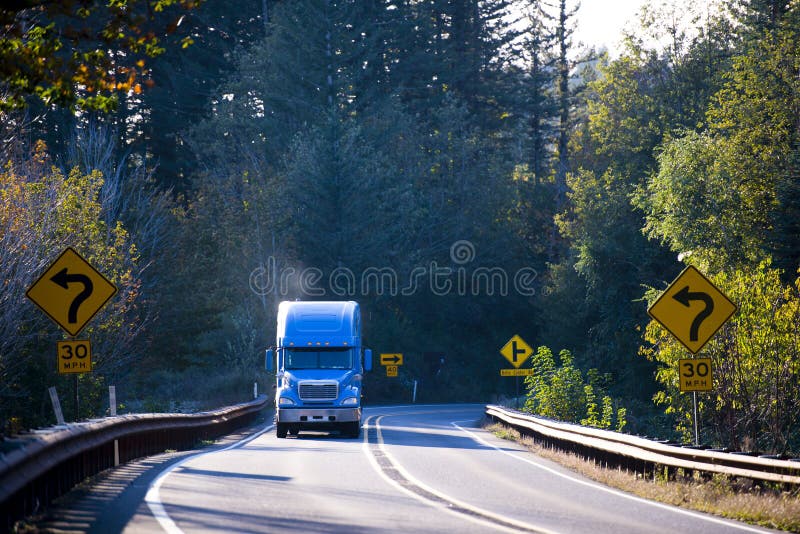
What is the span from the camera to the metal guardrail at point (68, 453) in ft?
36.8

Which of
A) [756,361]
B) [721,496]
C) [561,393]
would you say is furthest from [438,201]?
[721,496]

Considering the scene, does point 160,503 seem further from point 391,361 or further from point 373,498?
point 391,361

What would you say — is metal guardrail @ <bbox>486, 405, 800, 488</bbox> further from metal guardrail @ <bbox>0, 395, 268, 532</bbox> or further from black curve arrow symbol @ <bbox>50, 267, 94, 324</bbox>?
black curve arrow symbol @ <bbox>50, 267, 94, 324</bbox>

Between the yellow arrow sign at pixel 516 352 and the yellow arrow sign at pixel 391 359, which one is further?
the yellow arrow sign at pixel 391 359

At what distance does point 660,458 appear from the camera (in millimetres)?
17000

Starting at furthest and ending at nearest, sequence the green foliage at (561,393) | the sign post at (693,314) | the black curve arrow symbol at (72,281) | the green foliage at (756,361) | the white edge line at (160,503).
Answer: the green foliage at (561,393)
the green foliage at (756,361)
the black curve arrow symbol at (72,281)
the sign post at (693,314)
the white edge line at (160,503)

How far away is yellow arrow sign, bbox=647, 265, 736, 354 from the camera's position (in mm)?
19641

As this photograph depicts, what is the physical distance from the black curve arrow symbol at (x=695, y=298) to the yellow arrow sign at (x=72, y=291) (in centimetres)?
973

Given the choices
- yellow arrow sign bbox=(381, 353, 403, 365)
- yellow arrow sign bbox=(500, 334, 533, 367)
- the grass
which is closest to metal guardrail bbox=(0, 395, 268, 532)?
the grass

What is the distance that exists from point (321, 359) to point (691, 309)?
14437 mm

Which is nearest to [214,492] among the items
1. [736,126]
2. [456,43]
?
[736,126]

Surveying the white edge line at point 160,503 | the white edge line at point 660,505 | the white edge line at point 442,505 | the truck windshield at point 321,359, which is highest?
the truck windshield at point 321,359

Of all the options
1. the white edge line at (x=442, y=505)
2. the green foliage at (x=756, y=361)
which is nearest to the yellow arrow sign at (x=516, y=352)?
the green foliage at (x=756, y=361)

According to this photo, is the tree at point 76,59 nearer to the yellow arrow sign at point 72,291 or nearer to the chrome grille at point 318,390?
the yellow arrow sign at point 72,291
